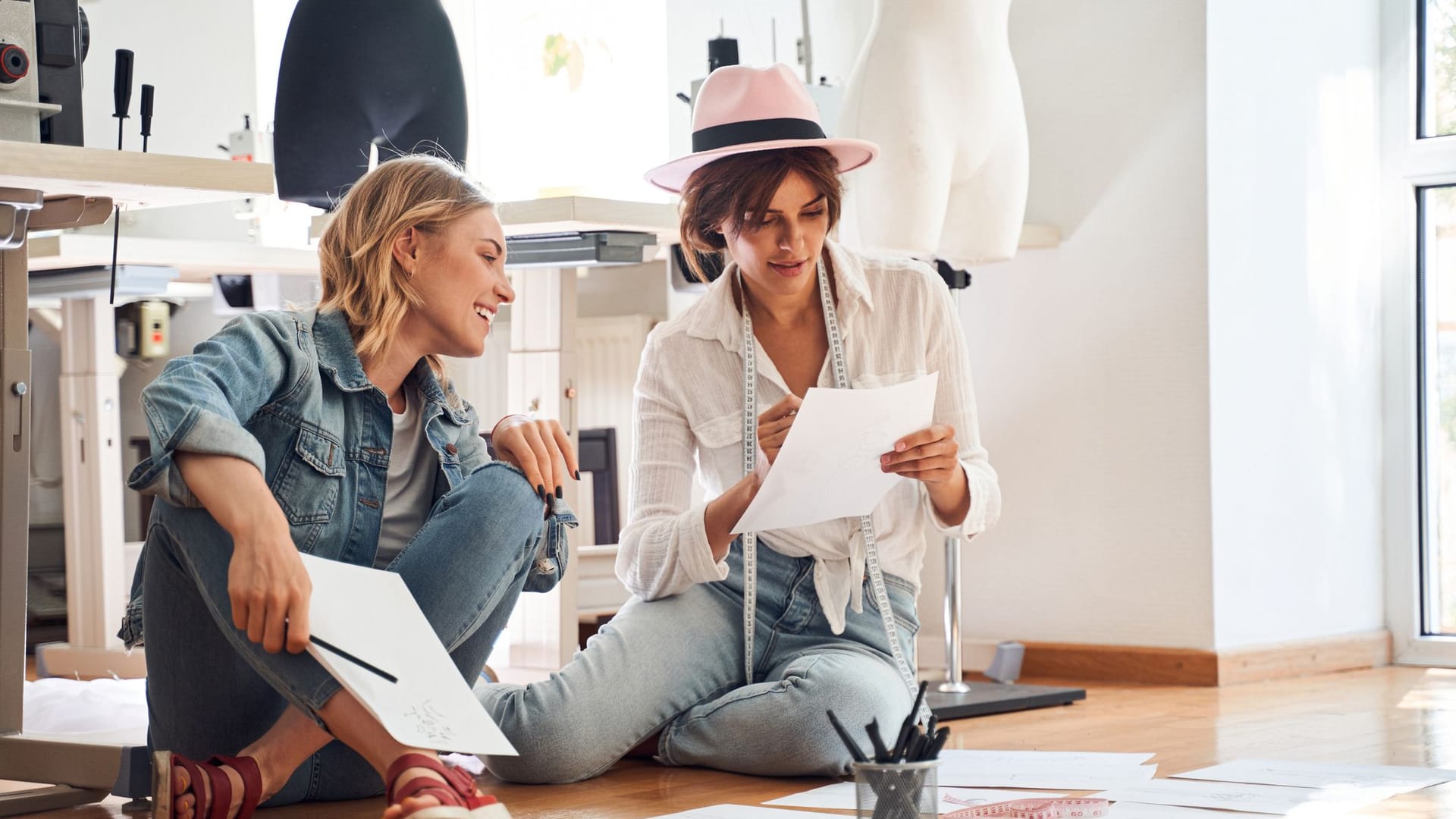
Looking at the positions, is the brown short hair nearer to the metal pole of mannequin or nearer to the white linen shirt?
the white linen shirt

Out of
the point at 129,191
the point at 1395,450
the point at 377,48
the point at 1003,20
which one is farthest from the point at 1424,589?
the point at 129,191

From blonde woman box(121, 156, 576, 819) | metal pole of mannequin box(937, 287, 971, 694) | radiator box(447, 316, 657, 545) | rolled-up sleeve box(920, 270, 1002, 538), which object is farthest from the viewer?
radiator box(447, 316, 657, 545)

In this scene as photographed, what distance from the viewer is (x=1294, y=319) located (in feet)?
9.24

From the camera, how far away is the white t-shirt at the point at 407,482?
1510mm

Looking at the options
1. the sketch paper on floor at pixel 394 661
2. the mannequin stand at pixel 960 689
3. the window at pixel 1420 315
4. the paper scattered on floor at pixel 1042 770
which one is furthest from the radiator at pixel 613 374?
the sketch paper on floor at pixel 394 661

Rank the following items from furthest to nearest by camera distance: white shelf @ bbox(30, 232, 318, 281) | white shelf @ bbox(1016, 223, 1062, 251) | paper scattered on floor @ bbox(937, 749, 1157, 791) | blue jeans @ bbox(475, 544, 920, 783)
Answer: white shelf @ bbox(1016, 223, 1062, 251) < white shelf @ bbox(30, 232, 318, 281) < blue jeans @ bbox(475, 544, 920, 783) < paper scattered on floor @ bbox(937, 749, 1157, 791)

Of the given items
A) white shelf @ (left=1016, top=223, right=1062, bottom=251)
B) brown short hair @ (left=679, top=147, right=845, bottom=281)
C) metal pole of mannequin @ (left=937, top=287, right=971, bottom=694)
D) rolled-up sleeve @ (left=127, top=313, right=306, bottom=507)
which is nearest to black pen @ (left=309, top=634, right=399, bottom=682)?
rolled-up sleeve @ (left=127, top=313, right=306, bottom=507)

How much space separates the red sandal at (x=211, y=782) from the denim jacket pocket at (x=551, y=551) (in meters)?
0.30

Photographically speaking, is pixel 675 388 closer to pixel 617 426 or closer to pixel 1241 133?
pixel 1241 133

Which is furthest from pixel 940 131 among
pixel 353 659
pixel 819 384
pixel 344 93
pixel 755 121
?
pixel 353 659

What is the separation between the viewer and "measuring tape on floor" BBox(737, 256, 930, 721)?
1.83 m

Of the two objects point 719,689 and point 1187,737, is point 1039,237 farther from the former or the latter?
point 719,689

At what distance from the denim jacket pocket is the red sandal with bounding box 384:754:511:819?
33cm

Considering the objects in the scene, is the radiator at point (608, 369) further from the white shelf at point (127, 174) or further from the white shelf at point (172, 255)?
the white shelf at point (127, 174)
